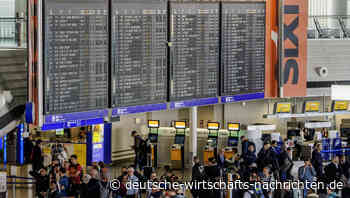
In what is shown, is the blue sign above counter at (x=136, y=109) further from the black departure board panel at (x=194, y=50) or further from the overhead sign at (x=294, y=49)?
the overhead sign at (x=294, y=49)

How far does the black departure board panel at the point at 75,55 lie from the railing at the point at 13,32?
1.97 m

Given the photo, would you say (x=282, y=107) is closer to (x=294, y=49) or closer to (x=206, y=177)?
(x=294, y=49)

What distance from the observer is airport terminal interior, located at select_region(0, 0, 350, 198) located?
13.4 metres

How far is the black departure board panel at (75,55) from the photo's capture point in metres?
13.1

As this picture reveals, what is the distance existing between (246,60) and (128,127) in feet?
23.3

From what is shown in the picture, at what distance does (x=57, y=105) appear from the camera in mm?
13281

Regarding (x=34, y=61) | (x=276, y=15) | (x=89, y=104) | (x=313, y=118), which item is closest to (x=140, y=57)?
(x=89, y=104)

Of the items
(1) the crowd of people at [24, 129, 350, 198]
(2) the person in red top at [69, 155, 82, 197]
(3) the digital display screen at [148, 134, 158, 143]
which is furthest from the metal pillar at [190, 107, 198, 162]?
(3) the digital display screen at [148, 134, 158, 143]

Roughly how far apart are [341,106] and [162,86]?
9.34 m

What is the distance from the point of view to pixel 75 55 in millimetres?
13648

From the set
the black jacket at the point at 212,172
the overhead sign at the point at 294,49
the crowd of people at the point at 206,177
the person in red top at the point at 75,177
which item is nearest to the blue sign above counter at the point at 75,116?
the crowd of people at the point at 206,177

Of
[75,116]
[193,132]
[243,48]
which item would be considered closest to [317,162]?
[193,132]

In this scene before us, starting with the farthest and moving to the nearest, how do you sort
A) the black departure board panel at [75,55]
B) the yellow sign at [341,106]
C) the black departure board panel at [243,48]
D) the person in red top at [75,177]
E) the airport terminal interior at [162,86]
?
the yellow sign at [341,106] < the black departure board panel at [243,48] < the person in red top at [75,177] < the airport terminal interior at [162,86] < the black departure board panel at [75,55]

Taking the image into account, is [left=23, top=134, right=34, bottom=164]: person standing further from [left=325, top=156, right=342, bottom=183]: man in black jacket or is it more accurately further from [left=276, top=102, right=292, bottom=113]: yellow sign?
[left=325, top=156, right=342, bottom=183]: man in black jacket
